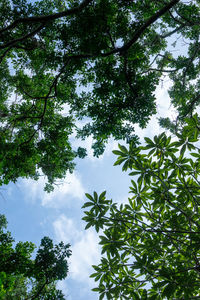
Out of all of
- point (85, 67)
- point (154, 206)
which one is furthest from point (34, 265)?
point (85, 67)

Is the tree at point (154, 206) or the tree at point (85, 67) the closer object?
the tree at point (154, 206)

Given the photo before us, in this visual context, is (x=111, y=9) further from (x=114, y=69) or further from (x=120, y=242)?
(x=120, y=242)

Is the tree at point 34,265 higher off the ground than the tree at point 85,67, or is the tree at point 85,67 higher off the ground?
the tree at point 85,67

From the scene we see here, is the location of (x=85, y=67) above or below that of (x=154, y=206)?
above

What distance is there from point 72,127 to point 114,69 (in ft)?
11.3

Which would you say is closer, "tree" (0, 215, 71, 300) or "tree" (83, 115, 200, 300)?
"tree" (83, 115, 200, 300)

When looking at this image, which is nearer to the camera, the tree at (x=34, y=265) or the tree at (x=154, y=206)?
the tree at (x=154, y=206)

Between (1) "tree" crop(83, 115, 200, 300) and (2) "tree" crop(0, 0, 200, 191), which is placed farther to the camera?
(2) "tree" crop(0, 0, 200, 191)

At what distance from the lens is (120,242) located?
11.6 feet

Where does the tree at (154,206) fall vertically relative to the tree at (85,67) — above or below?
below

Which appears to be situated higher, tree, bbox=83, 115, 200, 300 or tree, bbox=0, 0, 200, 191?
tree, bbox=0, 0, 200, 191

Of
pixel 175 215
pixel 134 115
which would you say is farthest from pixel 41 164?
pixel 175 215

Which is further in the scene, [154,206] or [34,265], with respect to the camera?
[34,265]

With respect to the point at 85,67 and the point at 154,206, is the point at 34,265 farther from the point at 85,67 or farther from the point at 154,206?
the point at 85,67
